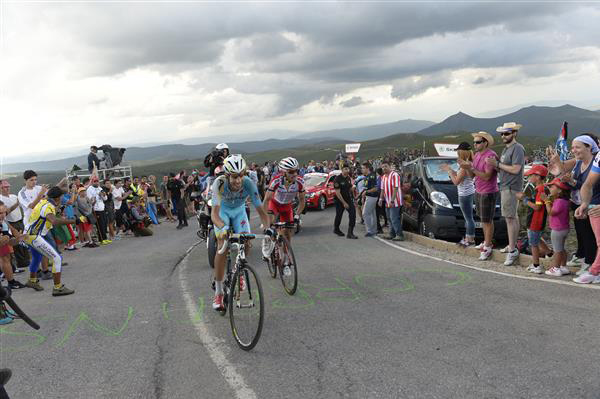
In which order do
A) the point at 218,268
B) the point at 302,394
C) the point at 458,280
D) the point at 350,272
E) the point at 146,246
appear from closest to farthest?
the point at 302,394, the point at 218,268, the point at 458,280, the point at 350,272, the point at 146,246

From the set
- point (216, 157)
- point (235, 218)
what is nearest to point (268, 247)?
point (235, 218)

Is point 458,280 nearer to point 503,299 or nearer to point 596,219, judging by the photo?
point 503,299

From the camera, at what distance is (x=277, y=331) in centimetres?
520

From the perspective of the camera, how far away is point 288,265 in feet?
22.6

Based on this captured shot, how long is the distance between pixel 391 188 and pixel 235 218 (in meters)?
6.34

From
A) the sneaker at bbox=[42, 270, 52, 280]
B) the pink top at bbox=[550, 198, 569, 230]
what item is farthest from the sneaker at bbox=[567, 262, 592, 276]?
the sneaker at bbox=[42, 270, 52, 280]

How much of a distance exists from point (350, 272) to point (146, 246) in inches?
290

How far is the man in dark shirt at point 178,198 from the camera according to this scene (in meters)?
17.2

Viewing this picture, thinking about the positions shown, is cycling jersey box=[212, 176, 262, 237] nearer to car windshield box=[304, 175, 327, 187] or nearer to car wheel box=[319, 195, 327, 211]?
car wheel box=[319, 195, 327, 211]

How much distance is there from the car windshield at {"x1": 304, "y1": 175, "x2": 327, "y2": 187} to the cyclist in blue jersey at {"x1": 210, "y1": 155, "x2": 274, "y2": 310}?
15.0 m

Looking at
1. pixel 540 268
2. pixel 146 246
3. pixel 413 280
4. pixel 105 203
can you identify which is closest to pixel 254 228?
pixel 146 246

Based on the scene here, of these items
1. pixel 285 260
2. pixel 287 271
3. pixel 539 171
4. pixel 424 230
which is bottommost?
pixel 424 230

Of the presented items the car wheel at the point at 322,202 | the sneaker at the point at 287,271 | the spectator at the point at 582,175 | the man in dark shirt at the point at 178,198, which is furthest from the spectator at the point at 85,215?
the spectator at the point at 582,175

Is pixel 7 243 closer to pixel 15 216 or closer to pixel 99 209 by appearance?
pixel 15 216
